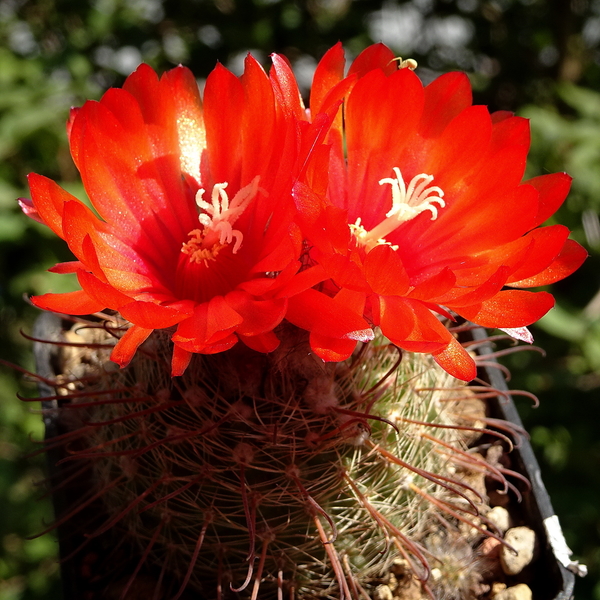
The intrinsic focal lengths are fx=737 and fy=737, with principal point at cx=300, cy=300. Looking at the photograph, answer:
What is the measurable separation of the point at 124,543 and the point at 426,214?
70 cm

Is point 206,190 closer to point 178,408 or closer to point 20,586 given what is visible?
point 178,408

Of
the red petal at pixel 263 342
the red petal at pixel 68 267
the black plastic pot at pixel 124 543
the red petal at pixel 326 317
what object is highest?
the red petal at pixel 68 267

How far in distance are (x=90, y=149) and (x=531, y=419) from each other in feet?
5.33

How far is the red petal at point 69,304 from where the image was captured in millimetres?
797

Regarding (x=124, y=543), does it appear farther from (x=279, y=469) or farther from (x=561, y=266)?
(x=561, y=266)

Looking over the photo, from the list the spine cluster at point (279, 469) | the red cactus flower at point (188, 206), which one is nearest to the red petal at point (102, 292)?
the red cactus flower at point (188, 206)

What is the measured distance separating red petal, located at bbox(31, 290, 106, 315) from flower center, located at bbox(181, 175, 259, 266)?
0.51ft

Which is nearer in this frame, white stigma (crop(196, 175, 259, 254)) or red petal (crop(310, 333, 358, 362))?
red petal (crop(310, 333, 358, 362))

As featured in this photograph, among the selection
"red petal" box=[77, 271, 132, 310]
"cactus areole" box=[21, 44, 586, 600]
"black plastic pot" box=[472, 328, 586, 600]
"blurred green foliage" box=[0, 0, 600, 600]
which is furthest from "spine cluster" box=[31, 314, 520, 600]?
"blurred green foliage" box=[0, 0, 600, 600]

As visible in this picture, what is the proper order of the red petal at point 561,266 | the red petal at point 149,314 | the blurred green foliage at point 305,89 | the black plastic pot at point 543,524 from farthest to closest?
the blurred green foliage at point 305,89, the black plastic pot at point 543,524, the red petal at point 561,266, the red petal at point 149,314

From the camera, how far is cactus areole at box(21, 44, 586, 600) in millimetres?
785

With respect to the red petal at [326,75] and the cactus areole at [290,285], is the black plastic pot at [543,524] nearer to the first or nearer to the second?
the cactus areole at [290,285]

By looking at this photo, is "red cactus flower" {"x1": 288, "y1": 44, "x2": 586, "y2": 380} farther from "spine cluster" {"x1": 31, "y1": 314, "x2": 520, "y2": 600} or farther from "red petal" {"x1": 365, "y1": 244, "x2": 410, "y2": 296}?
"spine cluster" {"x1": 31, "y1": 314, "x2": 520, "y2": 600}

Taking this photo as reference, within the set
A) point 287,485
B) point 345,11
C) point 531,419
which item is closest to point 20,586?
point 531,419
